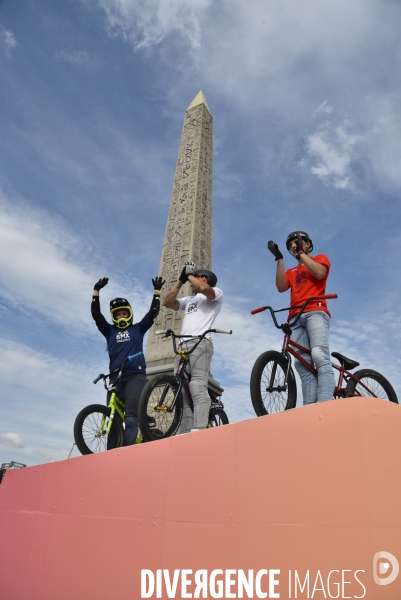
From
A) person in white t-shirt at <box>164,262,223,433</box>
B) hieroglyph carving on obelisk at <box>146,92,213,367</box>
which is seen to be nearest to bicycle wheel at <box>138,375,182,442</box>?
person in white t-shirt at <box>164,262,223,433</box>

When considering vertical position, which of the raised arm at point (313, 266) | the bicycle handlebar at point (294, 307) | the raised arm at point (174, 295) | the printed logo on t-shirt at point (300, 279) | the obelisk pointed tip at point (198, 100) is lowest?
the bicycle handlebar at point (294, 307)

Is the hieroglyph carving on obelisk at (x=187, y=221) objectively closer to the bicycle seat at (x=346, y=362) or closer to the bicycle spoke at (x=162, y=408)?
the bicycle spoke at (x=162, y=408)

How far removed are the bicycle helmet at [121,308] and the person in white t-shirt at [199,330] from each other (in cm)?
59

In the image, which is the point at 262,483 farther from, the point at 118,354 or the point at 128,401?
the point at 118,354

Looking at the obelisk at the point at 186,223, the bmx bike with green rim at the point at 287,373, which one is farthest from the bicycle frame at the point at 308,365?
the obelisk at the point at 186,223

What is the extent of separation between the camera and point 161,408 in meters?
4.15

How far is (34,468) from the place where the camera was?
4.25 m

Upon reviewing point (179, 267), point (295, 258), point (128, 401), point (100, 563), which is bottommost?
point (100, 563)

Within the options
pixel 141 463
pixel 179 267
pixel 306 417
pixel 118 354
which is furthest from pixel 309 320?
pixel 179 267

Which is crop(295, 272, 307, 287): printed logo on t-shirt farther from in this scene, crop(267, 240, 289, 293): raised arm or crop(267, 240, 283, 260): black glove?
crop(267, 240, 283, 260): black glove

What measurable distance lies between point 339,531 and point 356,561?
14cm

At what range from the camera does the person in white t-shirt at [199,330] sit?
13.4ft

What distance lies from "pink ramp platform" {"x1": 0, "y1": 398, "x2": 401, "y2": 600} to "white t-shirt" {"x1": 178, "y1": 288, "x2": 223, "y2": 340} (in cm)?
157

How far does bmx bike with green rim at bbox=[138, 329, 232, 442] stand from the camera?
13.1 feet
